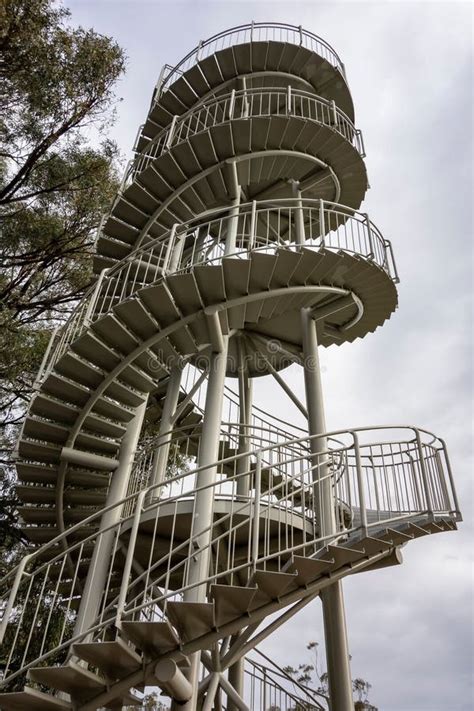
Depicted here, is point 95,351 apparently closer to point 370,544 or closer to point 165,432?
point 165,432

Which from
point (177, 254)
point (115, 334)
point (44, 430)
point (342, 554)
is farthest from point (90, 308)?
point (342, 554)

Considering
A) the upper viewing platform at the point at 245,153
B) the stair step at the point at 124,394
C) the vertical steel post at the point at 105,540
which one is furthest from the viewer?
the upper viewing platform at the point at 245,153

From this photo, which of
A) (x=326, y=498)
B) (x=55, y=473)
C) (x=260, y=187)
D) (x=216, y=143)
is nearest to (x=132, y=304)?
(x=55, y=473)

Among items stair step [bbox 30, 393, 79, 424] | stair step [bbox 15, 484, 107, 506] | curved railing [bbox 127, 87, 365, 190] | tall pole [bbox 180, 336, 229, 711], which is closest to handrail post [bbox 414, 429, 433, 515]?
tall pole [bbox 180, 336, 229, 711]

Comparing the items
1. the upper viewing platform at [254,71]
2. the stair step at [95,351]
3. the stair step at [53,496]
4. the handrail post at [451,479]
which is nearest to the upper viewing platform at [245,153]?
the upper viewing platform at [254,71]

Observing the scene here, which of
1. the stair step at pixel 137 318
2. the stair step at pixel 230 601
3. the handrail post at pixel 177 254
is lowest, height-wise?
the stair step at pixel 230 601

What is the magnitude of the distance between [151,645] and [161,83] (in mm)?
13059

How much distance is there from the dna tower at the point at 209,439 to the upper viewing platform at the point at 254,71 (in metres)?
0.05

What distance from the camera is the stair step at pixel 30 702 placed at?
4.30 meters

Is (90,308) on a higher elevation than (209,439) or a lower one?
higher

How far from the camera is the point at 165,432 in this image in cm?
743

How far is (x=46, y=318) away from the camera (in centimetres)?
1162

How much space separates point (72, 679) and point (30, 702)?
0.49 meters

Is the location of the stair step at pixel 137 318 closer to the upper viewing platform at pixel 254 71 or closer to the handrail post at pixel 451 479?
the handrail post at pixel 451 479
